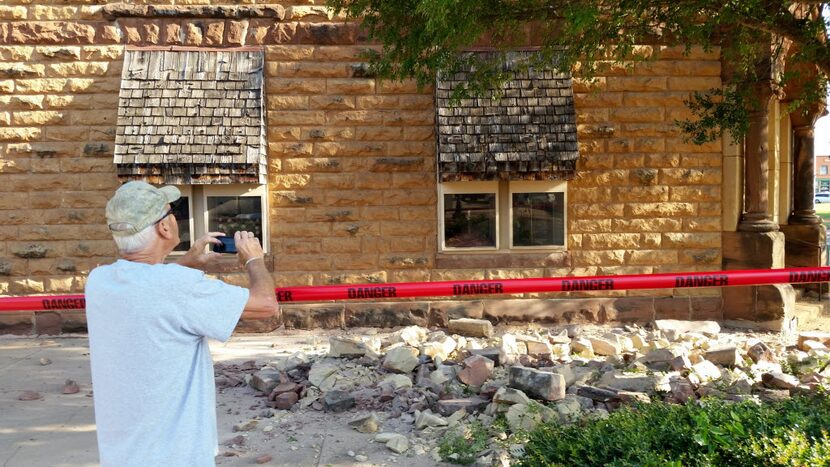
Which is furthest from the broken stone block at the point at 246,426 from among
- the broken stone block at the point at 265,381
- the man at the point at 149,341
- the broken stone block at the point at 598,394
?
the man at the point at 149,341

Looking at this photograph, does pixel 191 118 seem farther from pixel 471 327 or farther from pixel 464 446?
pixel 464 446

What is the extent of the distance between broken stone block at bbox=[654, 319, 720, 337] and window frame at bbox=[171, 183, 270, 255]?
218 inches

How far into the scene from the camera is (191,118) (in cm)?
875

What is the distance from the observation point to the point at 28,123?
29.3 ft

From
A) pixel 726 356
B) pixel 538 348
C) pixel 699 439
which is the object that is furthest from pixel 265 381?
pixel 726 356

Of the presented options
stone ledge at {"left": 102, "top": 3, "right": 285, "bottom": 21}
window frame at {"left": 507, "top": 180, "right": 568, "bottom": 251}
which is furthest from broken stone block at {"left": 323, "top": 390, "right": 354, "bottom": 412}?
stone ledge at {"left": 102, "top": 3, "right": 285, "bottom": 21}

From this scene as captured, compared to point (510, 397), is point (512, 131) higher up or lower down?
higher up

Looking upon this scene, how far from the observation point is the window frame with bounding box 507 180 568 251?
30.2ft

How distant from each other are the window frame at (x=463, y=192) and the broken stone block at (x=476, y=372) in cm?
312

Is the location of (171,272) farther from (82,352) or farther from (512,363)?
(82,352)

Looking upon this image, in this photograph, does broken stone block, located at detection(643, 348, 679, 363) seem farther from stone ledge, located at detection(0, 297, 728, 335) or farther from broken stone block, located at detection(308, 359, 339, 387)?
broken stone block, located at detection(308, 359, 339, 387)

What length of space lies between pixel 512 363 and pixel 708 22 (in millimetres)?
3843

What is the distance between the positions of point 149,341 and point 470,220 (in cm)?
719

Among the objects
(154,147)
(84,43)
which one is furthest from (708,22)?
(84,43)
